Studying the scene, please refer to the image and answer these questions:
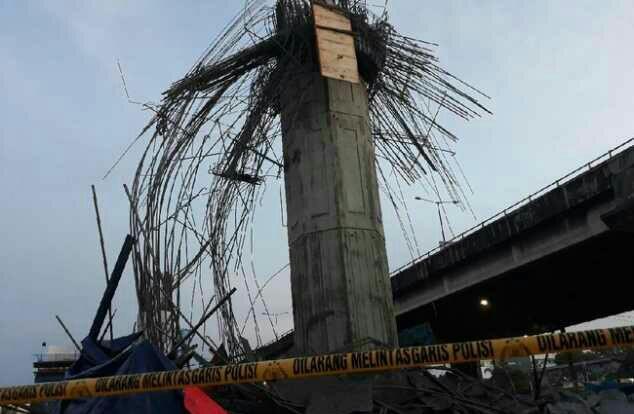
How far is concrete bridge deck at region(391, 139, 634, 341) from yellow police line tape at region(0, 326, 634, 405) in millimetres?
9076

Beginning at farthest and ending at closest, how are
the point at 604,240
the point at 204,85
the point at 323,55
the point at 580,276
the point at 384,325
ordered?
the point at 580,276 → the point at 604,240 → the point at 204,85 → the point at 323,55 → the point at 384,325

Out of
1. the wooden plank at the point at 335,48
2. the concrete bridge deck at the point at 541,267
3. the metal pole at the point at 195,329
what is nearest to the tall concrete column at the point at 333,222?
the wooden plank at the point at 335,48

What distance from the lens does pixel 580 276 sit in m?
18.6

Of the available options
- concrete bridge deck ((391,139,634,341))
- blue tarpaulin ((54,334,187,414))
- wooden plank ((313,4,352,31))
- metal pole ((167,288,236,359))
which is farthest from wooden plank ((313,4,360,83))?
concrete bridge deck ((391,139,634,341))

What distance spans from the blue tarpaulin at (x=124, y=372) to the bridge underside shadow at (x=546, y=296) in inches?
521

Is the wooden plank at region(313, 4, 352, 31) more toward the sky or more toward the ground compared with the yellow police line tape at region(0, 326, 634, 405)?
more toward the sky

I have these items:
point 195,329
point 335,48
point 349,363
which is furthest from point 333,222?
point 349,363

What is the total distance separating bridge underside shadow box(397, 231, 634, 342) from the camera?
1631 centimetres

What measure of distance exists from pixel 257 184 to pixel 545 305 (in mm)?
20303

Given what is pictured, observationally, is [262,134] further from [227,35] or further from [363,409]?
[363,409]

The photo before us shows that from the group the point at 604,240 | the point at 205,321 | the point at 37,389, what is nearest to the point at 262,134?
the point at 205,321

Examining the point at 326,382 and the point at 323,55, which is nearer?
the point at 326,382

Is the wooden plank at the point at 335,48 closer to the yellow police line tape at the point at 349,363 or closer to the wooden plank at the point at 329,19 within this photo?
the wooden plank at the point at 329,19

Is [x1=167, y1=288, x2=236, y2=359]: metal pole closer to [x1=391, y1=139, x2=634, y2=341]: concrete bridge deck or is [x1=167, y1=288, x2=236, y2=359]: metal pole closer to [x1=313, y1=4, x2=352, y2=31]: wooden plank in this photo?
[x1=313, y1=4, x2=352, y2=31]: wooden plank
